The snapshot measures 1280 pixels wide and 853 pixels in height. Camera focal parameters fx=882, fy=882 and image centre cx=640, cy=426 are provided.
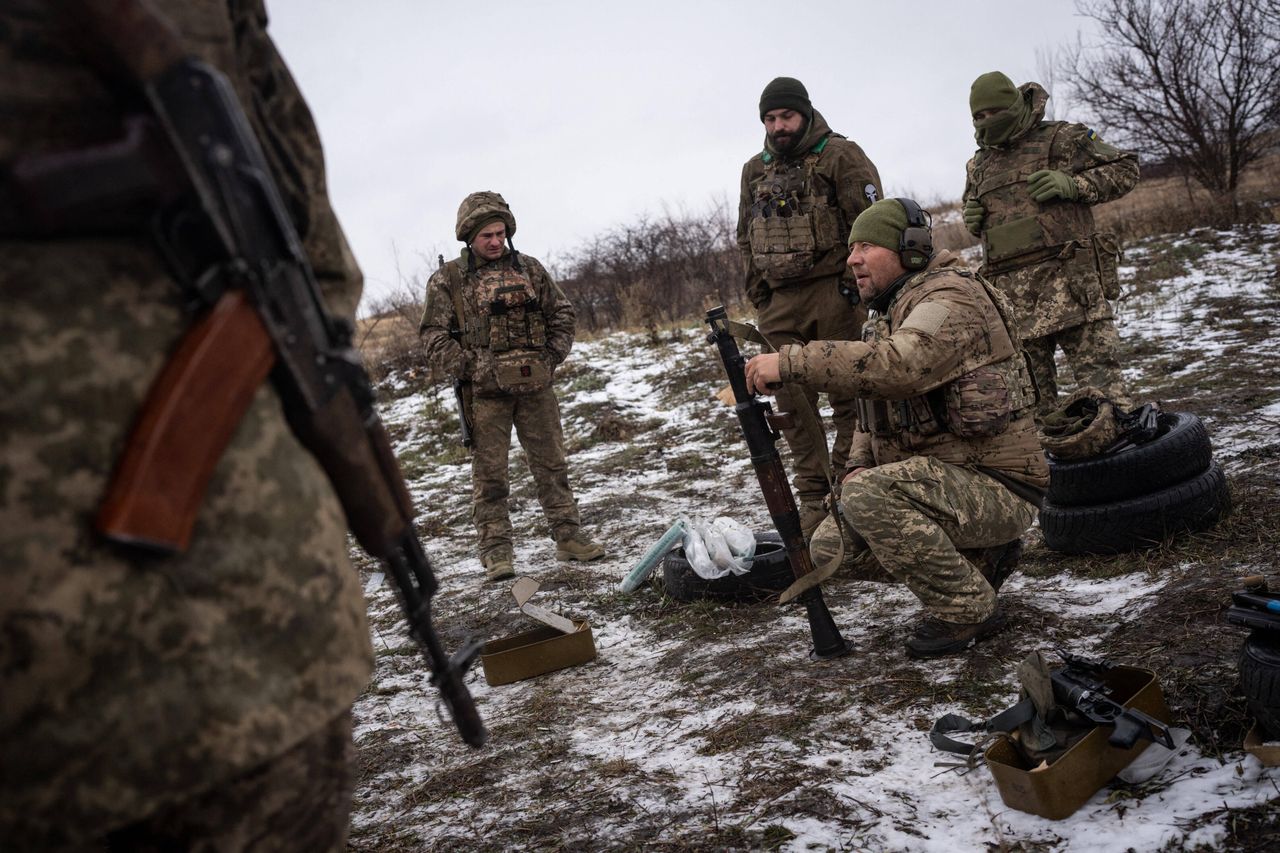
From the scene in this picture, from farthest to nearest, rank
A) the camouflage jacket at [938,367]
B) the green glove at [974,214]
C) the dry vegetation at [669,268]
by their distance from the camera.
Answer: the dry vegetation at [669,268]
the green glove at [974,214]
the camouflage jacket at [938,367]

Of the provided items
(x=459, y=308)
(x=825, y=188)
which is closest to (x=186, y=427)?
(x=825, y=188)

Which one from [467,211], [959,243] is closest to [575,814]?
[467,211]

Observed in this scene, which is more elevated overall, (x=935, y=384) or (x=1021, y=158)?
(x=1021, y=158)

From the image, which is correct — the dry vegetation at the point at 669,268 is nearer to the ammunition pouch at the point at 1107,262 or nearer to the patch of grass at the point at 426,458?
the patch of grass at the point at 426,458

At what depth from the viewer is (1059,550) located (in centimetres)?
396

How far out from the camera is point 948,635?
10.4ft

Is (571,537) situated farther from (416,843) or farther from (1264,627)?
(1264,627)

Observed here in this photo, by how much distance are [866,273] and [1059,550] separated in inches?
64.3

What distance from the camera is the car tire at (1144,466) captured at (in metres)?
3.61

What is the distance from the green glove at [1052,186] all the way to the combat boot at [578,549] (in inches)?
138

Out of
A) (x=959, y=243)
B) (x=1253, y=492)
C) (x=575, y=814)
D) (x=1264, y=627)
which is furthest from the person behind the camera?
(x=959, y=243)

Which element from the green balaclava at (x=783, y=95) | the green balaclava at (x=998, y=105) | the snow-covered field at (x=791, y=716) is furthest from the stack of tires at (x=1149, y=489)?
the green balaclava at (x=998, y=105)

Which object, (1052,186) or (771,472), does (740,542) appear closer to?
(771,472)

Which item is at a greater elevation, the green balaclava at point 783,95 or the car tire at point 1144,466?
the green balaclava at point 783,95
